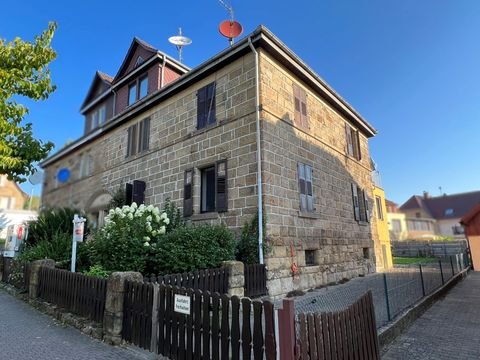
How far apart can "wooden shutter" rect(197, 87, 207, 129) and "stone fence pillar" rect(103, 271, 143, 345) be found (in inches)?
256

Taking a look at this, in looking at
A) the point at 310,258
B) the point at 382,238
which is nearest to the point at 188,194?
the point at 310,258

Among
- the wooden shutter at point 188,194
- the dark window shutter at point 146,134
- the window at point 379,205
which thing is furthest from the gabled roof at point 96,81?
the window at point 379,205

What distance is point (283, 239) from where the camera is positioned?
8656 millimetres

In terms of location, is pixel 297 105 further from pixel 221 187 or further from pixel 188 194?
pixel 188 194

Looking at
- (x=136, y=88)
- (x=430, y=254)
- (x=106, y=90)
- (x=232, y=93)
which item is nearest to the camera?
(x=232, y=93)

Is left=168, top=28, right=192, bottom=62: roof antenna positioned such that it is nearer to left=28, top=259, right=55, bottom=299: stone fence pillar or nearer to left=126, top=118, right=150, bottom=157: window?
left=126, top=118, right=150, bottom=157: window

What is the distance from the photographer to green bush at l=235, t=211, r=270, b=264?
8078mm

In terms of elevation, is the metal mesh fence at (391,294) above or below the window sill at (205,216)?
below

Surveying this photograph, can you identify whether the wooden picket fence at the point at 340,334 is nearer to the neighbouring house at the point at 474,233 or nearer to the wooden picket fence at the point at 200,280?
the wooden picket fence at the point at 200,280

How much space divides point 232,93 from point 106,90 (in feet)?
35.3

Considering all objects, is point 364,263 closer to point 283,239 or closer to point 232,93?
point 283,239

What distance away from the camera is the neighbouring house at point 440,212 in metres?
49.0

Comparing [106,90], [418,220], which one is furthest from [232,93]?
[418,220]

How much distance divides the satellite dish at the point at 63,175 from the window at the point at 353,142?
Answer: 16292 mm
